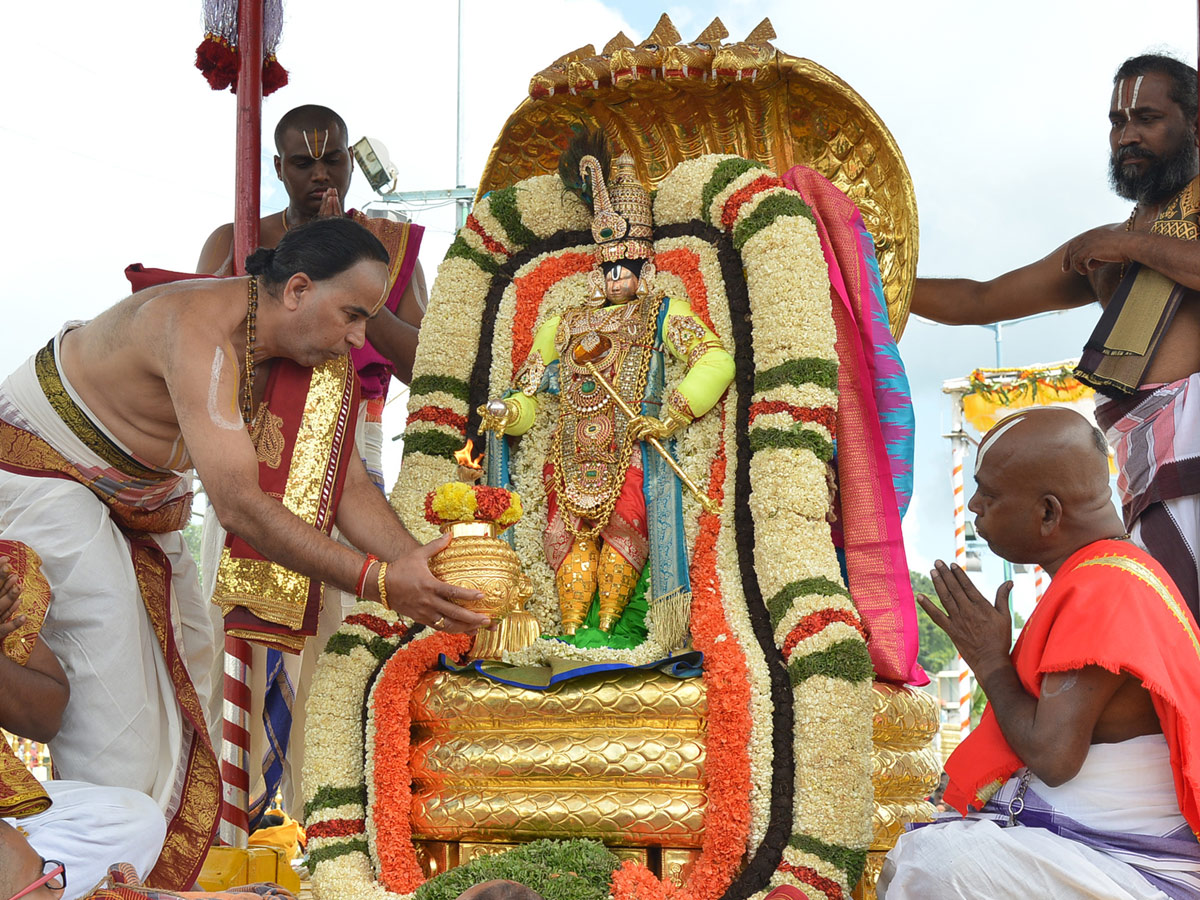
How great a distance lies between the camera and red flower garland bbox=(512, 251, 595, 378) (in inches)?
183

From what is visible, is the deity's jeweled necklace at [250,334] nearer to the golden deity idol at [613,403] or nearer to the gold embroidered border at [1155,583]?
the golden deity idol at [613,403]

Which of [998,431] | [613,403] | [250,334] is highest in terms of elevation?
[250,334]

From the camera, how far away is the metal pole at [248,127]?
4.83 m

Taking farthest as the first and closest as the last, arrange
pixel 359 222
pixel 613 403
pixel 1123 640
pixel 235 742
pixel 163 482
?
pixel 359 222, pixel 235 742, pixel 613 403, pixel 163 482, pixel 1123 640

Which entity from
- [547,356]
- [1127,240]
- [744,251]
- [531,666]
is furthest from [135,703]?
[1127,240]

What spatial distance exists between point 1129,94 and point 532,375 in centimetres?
229

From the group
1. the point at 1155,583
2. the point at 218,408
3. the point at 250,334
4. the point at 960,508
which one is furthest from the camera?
the point at 960,508

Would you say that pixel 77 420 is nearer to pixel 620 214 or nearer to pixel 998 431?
pixel 620 214

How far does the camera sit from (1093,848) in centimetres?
235

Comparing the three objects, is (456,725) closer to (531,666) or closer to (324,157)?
(531,666)

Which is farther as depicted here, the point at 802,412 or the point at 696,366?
the point at 696,366

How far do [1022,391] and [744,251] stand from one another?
5.52 metres

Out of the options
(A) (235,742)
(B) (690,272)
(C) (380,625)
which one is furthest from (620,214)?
(A) (235,742)

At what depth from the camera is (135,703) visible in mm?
3594
